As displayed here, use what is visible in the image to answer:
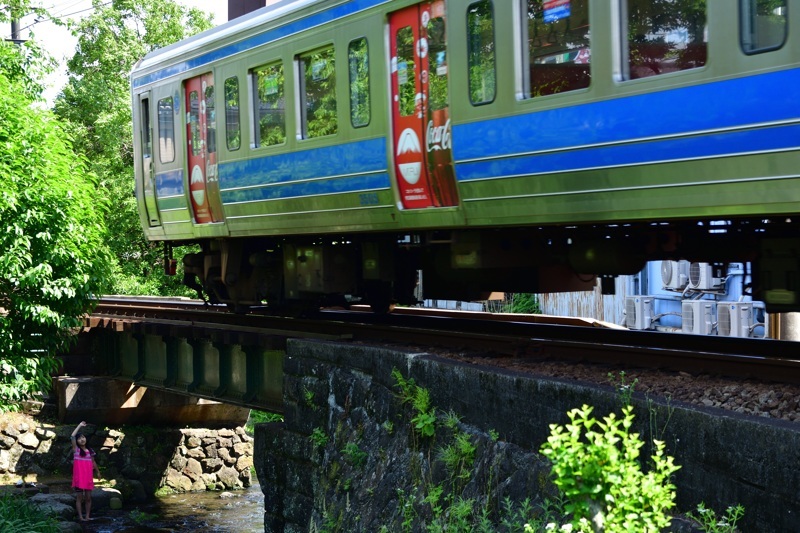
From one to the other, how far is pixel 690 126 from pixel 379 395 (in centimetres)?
323

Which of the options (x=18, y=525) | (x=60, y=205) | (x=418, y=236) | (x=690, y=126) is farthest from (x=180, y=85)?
(x=690, y=126)

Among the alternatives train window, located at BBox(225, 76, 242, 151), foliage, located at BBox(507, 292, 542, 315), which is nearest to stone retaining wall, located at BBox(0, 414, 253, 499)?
foliage, located at BBox(507, 292, 542, 315)

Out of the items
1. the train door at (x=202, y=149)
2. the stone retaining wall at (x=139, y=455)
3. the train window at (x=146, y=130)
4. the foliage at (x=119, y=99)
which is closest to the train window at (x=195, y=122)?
the train door at (x=202, y=149)

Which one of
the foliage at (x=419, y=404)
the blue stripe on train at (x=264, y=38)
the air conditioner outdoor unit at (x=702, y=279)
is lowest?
the foliage at (x=419, y=404)

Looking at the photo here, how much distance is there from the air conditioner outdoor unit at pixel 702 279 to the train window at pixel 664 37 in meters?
14.6

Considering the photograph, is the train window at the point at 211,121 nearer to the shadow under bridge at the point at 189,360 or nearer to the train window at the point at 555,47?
the shadow under bridge at the point at 189,360

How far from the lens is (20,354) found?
15.2 metres

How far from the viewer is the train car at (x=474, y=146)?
21.9 feet

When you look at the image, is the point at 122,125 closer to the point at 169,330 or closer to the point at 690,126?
the point at 169,330

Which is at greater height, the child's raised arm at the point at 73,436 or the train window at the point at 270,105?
the train window at the point at 270,105

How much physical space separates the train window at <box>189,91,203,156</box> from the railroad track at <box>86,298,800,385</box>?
2.16m

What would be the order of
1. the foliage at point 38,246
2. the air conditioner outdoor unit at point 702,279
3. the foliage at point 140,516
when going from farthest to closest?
the air conditioner outdoor unit at point 702,279 → the foliage at point 140,516 → the foliage at point 38,246

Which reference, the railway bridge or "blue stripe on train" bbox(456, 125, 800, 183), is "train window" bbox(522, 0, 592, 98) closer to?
"blue stripe on train" bbox(456, 125, 800, 183)

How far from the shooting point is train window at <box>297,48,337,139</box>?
10.5 metres
